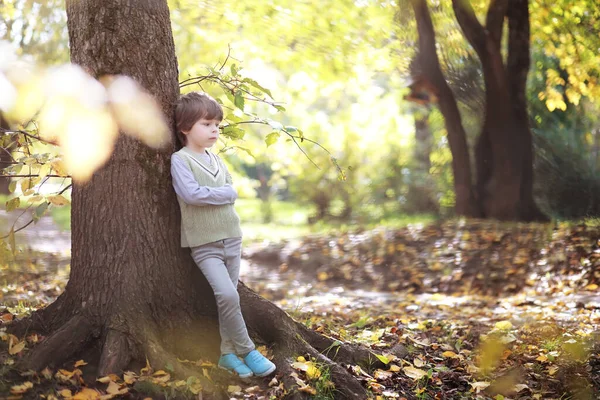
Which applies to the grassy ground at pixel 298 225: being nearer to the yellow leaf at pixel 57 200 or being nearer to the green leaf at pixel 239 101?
the green leaf at pixel 239 101

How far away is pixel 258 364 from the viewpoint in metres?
3.51

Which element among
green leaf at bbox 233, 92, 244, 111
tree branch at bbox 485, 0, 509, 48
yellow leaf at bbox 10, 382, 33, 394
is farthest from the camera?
A: tree branch at bbox 485, 0, 509, 48

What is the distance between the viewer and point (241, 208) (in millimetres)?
21797

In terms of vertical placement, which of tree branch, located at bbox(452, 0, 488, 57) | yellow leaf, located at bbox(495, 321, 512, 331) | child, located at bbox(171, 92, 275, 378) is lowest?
yellow leaf, located at bbox(495, 321, 512, 331)

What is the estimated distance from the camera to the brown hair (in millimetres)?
3602

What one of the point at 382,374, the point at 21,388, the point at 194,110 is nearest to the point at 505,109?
the point at 382,374

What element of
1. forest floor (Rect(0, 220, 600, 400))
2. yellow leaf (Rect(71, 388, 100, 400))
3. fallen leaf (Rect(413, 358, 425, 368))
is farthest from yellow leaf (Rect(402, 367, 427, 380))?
yellow leaf (Rect(71, 388, 100, 400))

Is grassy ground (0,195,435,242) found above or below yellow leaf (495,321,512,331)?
above

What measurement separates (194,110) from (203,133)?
14 centimetres

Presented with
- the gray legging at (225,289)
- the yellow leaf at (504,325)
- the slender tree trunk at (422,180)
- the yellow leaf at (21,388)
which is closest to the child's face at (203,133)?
the gray legging at (225,289)

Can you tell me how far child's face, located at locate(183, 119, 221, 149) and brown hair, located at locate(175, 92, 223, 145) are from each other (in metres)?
0.02

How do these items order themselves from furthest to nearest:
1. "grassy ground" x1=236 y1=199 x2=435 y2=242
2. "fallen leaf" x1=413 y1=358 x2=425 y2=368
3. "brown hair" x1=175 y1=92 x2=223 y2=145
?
"grassy ground" x1=236 y1=199 x2=435 y2=242
"fallen leaf" x1=413 y1=358 x2=425 y2=368
"brown hair" x1=175 y1=92 x2=223 y2=145

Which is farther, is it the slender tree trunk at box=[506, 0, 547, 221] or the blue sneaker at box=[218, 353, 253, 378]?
the slender tree trunk at box=[506, 0, 547, 221]

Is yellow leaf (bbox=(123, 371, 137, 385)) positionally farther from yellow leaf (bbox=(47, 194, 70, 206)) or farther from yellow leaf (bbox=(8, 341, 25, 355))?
yellow leaf (bbox=(47, 194, 70, 206))
